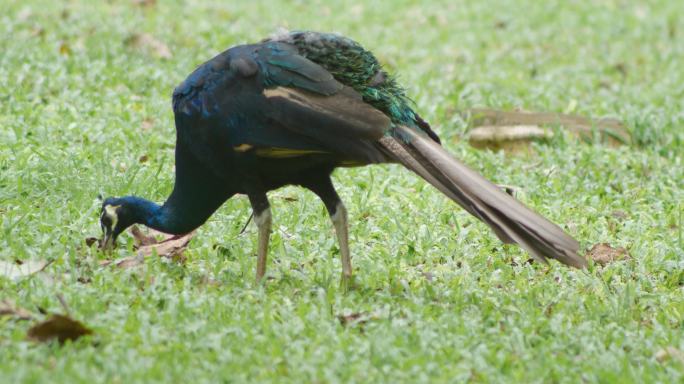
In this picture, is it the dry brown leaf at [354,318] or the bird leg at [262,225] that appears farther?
the bird leg at [262,225]

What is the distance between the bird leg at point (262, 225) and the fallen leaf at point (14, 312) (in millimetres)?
1301

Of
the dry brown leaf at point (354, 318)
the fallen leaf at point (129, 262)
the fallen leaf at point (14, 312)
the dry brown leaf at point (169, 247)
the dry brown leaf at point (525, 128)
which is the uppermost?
the dry brown leaf at point (525, 128)

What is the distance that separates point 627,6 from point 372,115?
10207 mm

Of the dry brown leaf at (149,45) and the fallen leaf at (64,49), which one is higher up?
the dry brown leaf at (149,45)

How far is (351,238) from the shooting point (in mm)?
6734

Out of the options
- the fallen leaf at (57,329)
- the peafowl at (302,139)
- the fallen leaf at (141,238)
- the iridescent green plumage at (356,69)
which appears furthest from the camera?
the fallen leaf at (141,238)

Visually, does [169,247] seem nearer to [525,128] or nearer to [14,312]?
[14,312]

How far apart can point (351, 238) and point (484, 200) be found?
1589 mm

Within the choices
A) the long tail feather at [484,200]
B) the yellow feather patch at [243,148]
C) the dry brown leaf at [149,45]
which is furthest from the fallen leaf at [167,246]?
the dry brown leaf at [149,45]

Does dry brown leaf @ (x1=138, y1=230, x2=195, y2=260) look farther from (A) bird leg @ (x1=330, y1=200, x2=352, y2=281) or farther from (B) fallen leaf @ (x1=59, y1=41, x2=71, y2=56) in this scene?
(B) fallen leaf @ (x1=59, y1=41, x2=71, y2=56)

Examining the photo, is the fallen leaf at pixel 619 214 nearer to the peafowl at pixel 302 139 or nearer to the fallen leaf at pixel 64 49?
the peafowl at pixel 302 139

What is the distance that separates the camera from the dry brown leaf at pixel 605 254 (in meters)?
6.54

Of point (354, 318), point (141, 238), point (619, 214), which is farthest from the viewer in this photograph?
point (619, 214)

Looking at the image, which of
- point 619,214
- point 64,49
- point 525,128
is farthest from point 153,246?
point 64,49
